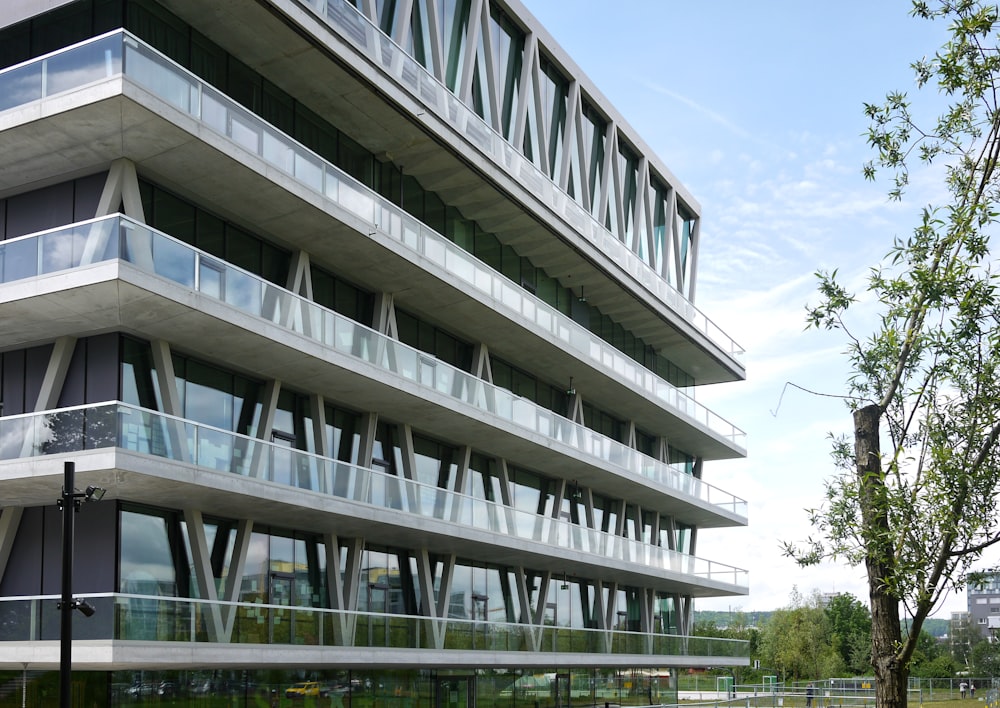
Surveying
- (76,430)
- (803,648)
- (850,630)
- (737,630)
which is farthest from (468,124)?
(850,630)

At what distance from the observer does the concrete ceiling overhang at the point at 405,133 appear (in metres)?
25.4

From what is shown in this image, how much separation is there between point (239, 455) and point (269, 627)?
3911 mm

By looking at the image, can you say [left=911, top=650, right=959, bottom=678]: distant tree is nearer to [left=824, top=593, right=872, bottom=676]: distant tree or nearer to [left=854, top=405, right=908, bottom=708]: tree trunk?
[left=824, top=593, right=872, bottom=676]: distant tree

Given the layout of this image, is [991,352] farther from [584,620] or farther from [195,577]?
[584,620]

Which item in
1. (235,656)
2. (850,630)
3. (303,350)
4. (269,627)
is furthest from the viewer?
(850,630)

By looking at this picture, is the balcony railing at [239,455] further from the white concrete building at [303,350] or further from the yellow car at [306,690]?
the yellow car at [306,690]

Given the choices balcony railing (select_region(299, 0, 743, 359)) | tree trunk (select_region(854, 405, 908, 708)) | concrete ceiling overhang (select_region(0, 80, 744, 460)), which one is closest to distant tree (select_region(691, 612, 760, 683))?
balcony railing (select_region(299, 0, 743, 359))

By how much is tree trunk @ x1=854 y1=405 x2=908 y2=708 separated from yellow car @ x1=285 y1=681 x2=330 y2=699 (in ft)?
62.0

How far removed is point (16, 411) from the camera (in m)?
24.6

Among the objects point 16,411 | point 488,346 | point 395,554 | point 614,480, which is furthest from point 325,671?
point 614,480

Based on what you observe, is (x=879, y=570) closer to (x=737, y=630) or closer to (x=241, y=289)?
(x=241, y=289)

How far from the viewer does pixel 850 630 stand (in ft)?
384

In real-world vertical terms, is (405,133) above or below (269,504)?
above

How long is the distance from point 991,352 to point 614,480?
32385mm
